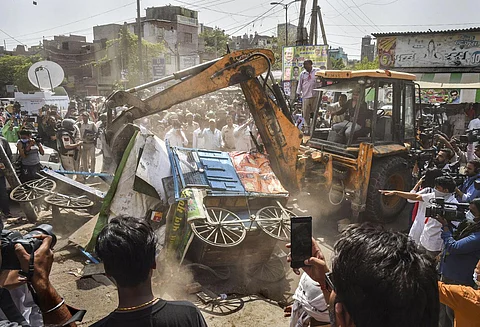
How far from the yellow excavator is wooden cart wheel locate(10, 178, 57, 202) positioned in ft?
5.05

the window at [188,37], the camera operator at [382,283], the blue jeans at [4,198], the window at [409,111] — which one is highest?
the window at [188,37]

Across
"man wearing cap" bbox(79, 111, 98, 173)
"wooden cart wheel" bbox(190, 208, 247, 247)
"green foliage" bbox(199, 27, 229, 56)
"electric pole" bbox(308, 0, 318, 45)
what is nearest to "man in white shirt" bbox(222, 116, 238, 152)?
"man wearing cap" bbox(79, 111, 98, 173)

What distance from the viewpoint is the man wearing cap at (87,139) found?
9766mm

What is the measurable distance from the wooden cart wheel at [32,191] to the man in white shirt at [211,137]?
393 centimetres

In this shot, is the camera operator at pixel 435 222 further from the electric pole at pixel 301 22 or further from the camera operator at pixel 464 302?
the electric pole at pixel 301 22

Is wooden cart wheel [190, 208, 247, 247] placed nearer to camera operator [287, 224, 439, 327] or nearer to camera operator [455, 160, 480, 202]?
camera operator [455, 160, 480, 202]

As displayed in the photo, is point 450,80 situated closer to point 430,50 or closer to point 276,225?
point 430,50

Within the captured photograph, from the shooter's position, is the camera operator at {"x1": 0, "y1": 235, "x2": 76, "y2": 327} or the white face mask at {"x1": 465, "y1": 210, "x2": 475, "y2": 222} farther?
the white face mask at {"x1": 465, "y1": 210, "x2": 475, "y2": 222}

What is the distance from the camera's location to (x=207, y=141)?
9.53m

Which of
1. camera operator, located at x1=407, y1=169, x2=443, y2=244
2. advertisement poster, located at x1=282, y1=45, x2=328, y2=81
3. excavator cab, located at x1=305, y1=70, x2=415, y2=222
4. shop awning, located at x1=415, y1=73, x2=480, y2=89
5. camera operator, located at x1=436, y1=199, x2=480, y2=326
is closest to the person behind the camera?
camera operator, located at x1=436, y1=199, x2=480, y2=326

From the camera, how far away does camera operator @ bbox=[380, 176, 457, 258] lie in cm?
399

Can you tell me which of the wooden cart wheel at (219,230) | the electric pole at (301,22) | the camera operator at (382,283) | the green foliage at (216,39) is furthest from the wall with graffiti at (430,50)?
the green foliage at (216,39)

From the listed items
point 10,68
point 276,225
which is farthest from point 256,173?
point 10,68

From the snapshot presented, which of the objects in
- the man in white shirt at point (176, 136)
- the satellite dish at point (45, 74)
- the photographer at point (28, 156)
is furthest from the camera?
the satellite dish at point (45, 74)
